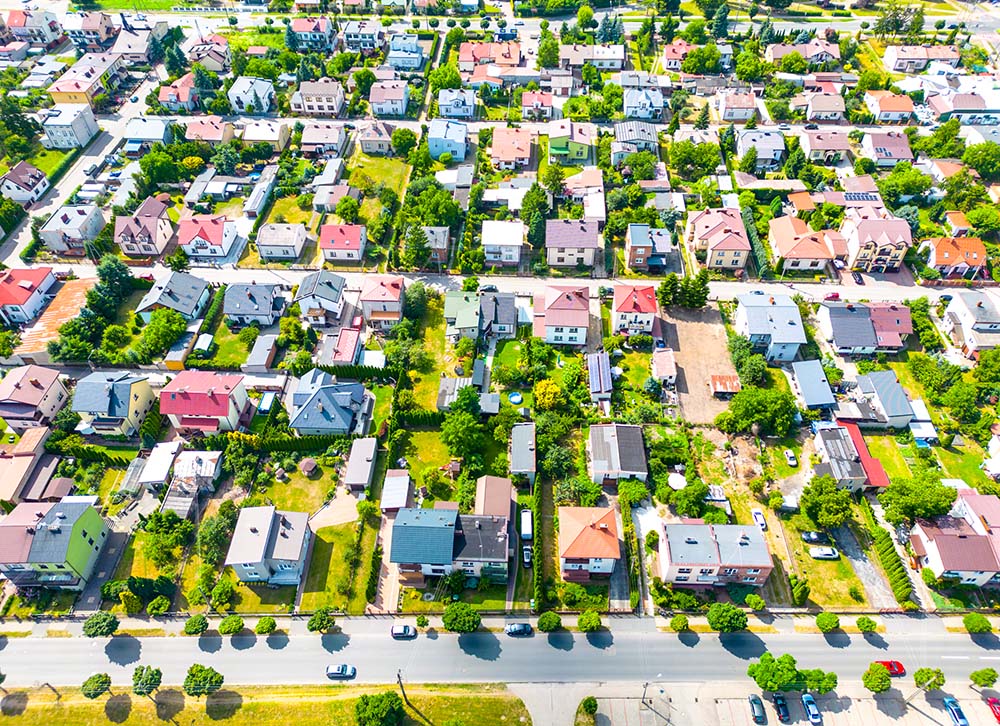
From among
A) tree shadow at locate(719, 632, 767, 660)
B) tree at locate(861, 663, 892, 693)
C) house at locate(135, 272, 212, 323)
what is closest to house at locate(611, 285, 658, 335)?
tree shadow at locate(719, 632, 767, 660)

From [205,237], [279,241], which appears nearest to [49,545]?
[205,237]

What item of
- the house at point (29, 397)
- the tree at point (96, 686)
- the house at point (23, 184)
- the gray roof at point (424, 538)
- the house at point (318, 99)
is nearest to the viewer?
the tree at point (96, 686)

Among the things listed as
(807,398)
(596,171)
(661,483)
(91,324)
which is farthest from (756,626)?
(91,324)

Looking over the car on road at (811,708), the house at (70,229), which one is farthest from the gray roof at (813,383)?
the house at (70,229)

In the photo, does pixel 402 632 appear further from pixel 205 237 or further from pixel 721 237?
pixel 721 237

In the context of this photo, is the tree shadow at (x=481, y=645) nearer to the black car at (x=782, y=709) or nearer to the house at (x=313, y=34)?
the black car at (x=782, y=709)

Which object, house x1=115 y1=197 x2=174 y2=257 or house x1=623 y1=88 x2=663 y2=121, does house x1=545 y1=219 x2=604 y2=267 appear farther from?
house x1=115 y1=197 x2=174 y2=257
